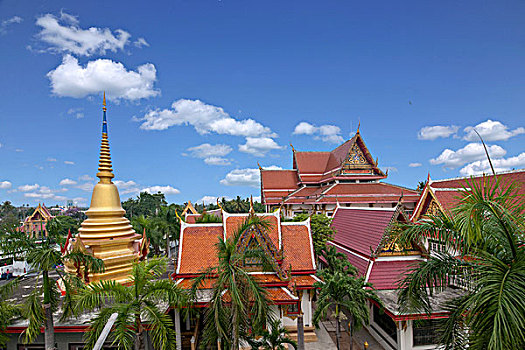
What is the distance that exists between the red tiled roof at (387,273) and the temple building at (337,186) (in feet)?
40.6

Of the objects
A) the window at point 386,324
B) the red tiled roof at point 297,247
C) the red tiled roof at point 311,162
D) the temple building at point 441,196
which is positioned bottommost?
the window at point 386,324

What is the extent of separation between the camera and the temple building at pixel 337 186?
25.2m

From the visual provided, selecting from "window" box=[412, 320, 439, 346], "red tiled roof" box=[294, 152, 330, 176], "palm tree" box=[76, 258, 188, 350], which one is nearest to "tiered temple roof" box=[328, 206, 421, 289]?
"window" box=[412, 320, 439, 346]

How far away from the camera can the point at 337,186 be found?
26.4m

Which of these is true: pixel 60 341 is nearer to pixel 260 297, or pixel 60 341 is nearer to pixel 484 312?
pixel 260 297

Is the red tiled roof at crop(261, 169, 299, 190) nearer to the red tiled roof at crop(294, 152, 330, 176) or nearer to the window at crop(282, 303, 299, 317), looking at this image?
the red tiled roof at crop(294, 152, 330, 176)

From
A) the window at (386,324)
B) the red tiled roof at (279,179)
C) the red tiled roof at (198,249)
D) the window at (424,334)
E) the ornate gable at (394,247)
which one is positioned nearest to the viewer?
the window at (424,334)

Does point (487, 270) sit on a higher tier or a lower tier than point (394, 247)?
higher

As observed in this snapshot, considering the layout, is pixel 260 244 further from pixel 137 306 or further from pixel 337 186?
pixel 337 186

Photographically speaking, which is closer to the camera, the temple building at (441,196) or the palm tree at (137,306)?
the palm tree at (137,306)

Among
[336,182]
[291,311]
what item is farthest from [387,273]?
[336,182]

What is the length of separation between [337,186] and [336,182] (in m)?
0.99

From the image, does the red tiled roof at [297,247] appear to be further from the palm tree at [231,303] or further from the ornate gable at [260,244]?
the palm tree at [231,303]


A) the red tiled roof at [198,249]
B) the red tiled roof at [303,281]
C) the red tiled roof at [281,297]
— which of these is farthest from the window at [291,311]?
the red tiled roof at [198,249]
